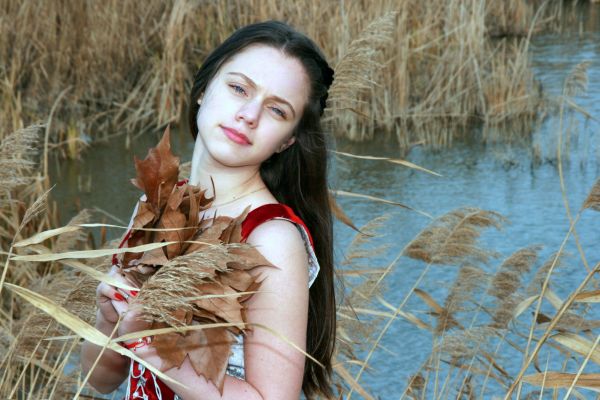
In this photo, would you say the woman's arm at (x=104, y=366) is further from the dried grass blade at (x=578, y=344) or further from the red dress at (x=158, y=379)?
the dried grass blade at (x=578, y=344)

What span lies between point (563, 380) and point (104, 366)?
0.84 m

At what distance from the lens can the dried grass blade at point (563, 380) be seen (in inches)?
72.2

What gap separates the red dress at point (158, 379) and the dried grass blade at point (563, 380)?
1.43 ft

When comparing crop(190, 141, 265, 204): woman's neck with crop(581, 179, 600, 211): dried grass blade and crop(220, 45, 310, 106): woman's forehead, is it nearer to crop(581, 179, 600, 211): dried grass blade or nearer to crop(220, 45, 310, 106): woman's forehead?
crop(220, 45, 310, 106): woman's forehead

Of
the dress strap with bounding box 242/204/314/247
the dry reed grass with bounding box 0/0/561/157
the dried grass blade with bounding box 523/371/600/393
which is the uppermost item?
the dress strap with bounding box 242/204/314/247

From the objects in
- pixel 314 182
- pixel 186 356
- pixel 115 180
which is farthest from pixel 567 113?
pixel 186 356

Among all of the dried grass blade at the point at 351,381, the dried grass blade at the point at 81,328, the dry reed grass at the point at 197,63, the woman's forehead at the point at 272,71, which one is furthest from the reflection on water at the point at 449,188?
the dried grass blade at the point at 81,328

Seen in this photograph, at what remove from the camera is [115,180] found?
5926 millimetres

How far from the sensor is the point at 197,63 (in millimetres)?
7113

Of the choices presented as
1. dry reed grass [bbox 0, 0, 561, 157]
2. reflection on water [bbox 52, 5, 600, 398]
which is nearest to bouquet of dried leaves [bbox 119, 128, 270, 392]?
reflection on water [bbox 52, 5, 600, 398]

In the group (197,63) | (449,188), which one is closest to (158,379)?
(449,188)

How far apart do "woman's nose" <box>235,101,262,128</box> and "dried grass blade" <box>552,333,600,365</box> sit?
648 mm

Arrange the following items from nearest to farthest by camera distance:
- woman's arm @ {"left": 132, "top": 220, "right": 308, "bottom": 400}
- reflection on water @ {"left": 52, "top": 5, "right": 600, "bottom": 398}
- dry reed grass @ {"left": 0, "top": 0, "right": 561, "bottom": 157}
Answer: woman's arm @ {"left": 132, "top": 220, "right": 308, "bottom": 400}
reflection on water @ {"left": 52, "top": 5, "right": 600, "bottom": 398}
dry reed grass @ {"left": 0, "top": 0, "right": 561, "bottom": 157}

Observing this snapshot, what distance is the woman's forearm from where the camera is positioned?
80.7 inches
